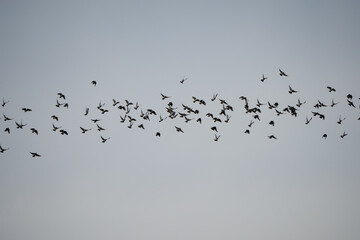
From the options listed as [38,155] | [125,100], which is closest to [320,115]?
[125,100]

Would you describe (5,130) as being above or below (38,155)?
above

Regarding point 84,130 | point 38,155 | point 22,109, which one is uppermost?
point 22,109

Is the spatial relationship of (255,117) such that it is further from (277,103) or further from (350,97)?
(350,97)

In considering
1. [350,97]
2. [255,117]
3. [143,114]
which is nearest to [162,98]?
[143,114]

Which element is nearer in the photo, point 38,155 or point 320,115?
point 38,155

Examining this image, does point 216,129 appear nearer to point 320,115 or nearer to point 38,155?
point 320,115

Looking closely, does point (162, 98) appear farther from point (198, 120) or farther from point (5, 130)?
point (5, 130)

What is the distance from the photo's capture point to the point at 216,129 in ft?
142

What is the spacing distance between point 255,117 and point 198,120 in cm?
648

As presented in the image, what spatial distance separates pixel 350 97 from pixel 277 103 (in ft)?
24.9

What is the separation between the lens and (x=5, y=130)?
4069 centimetres

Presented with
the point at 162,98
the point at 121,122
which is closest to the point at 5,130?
the point at 121,122

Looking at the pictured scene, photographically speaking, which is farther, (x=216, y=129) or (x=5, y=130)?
(x=216, y=129)

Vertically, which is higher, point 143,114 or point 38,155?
point 143,114
